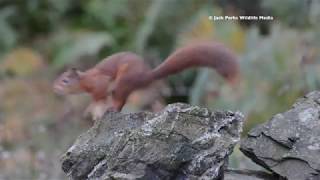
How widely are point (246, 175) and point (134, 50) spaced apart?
4.08m

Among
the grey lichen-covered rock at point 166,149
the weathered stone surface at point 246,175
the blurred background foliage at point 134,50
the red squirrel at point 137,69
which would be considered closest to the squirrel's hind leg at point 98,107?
the red squirrel at point 137,69

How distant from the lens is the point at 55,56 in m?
6.32

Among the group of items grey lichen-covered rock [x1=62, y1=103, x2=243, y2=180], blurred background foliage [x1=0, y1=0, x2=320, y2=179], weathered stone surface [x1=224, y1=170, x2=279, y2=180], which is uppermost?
blurred background foliage [x1=0, y1=0, x2=320, y2=179]

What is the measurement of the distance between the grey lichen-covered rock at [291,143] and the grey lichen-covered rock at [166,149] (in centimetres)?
9

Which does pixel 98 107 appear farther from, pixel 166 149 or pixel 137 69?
pixel 166 149

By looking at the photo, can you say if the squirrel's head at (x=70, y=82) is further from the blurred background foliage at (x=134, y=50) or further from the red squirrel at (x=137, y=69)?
the blurred background foliage at (x=134, y=50)

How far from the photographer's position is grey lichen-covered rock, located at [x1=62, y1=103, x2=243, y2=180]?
5.65 ft

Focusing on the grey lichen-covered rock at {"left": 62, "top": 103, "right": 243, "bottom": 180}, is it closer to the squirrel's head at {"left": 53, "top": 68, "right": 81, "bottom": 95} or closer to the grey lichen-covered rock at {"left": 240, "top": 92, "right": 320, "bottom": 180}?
the grey lichen-covered rock at {"left": 240, "top": 92, "right": 320, "bottom": 180}

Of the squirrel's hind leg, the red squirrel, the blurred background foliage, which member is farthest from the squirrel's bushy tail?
the blurred background foliage

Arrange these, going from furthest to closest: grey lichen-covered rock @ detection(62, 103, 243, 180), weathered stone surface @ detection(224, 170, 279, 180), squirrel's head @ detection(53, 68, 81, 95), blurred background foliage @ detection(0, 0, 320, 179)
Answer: blurred background foliage @ detection(0, 0, 320, 179) < squirrel's head @ detection(53, 68, 81, 95) < weathered stone surface @ detection(224, 170, 279, 180) < grey lichen-covered rock @ detection(62, 103, 243, 180)

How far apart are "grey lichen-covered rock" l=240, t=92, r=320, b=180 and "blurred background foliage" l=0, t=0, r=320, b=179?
6.46 feet

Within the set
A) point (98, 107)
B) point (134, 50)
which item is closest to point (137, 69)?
point (98, 107)

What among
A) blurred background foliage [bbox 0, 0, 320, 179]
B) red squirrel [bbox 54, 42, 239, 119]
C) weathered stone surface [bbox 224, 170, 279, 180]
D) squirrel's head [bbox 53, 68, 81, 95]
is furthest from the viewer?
blurred background foliage [bbox 0, 0, 320, 179]

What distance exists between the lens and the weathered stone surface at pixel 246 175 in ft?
6.22
